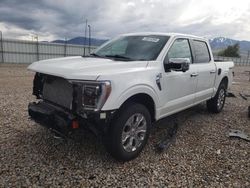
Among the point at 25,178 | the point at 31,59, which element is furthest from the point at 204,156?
the point at 31,59

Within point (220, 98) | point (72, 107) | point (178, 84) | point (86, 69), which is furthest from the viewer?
point (220, 98)

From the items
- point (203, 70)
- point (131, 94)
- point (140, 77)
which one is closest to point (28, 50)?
point (203, 70)

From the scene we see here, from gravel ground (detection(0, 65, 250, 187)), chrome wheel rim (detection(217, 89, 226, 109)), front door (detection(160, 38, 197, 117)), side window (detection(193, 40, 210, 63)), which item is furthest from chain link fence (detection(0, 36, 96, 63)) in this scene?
gravel ground (detection(0, 65, 250, 187))

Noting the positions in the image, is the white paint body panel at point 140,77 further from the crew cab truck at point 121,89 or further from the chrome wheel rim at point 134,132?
the chrome wheel rim at point 134,132

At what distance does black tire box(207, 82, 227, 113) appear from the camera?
19.3 feet

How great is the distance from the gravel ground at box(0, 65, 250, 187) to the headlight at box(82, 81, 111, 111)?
0.90 meters

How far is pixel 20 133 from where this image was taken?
13.3ft

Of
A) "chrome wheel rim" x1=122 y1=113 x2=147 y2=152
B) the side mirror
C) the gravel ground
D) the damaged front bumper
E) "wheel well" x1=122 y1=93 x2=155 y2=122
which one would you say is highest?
the side mirror

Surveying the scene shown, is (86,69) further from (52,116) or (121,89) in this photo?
(52,116)

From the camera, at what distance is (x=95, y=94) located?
2.70 m

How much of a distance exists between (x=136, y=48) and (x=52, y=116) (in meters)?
1.84

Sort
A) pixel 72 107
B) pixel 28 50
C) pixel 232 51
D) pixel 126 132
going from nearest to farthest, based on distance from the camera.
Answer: pixel 72 107 → pixel 126 132 → pixel 28 50 → pixel 232 51

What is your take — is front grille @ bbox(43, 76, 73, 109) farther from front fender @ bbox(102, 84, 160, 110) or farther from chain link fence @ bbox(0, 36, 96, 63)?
chain link fence @ bbox(0, 36, 96, 63)

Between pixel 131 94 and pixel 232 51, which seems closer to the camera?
pixel 131 94
